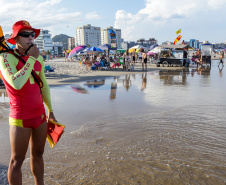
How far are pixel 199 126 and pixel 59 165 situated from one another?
3310 mm

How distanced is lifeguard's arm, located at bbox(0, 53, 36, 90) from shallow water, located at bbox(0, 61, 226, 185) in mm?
1591

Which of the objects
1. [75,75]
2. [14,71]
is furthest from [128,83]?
[14,71]

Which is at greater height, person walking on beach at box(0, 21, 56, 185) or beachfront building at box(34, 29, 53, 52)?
beachfront building at box(34, 29, 53, 52)

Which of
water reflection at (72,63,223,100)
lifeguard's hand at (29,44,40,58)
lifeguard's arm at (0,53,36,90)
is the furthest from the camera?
water reflection at (72,63,223,100)

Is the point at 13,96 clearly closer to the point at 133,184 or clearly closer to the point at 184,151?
the point at 133,184

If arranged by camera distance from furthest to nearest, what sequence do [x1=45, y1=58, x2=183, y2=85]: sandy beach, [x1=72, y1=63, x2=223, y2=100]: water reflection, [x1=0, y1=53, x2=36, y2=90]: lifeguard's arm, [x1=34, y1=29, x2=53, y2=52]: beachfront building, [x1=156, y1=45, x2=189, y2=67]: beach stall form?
[x1=34, y1=29, x2=53, y2=52]: beachfront building, [x1=156, y1=45, x2=189, y2=67]: beach stall, [x1=45, y1=58, x2=183, y2=85]: sandy beach, [x1=72, y1=63, x2=223, y2=100]: water reflection, [x1=0, y1=53, x2=36, y2=90]: lifeguard's arm

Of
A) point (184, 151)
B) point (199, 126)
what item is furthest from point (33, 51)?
point (199, 126)

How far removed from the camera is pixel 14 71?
215 cm

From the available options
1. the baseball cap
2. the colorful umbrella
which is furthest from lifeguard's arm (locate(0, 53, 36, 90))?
the colorful umbrella

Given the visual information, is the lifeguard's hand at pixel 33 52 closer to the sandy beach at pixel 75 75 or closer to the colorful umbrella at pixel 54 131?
the colorful umbrella at pixel 54 131

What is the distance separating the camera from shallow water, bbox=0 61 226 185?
3195 millimetres

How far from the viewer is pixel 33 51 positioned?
2281 mm

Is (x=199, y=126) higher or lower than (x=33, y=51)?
lower

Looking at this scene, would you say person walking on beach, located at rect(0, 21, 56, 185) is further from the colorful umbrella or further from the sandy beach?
the sandy beach
